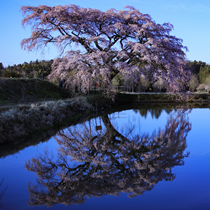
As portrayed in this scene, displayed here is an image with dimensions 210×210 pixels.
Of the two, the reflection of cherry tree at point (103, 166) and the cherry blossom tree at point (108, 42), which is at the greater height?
the cherry blossom tree at point (108, 42)

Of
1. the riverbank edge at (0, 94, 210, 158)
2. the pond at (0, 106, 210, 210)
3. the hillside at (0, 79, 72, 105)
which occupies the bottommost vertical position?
the pond at (0, 106, 210, 210)

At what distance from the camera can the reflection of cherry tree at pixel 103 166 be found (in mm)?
5016

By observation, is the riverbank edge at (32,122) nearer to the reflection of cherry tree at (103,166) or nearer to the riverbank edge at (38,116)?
the riverbank edge at (38,116)

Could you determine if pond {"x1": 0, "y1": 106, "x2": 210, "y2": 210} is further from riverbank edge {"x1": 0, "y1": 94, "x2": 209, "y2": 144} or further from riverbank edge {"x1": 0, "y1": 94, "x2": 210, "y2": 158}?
Answer: riverbank edge {"x1": 0, "y1": 94, "x2": 209, "y2": 144}

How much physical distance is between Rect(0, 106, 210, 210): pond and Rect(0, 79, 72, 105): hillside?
10.0m

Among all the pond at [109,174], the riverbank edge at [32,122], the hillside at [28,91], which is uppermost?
the hillside at [28,91]

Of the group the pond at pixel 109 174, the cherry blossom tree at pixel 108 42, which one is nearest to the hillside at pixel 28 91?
the cherry blossom tree at pixel 108 42

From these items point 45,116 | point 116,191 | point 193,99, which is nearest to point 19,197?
point 116,191

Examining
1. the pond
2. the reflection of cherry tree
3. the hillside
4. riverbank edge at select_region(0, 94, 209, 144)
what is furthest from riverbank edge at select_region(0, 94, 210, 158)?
the hillside

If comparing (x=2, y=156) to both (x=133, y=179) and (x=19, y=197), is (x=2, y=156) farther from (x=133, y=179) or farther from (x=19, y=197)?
(x=133, y=179)

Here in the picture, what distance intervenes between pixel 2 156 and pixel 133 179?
414 cm

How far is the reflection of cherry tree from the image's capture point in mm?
5016

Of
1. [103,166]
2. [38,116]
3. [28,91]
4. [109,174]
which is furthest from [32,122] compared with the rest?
[28,91]

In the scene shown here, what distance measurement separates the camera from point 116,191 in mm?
4980
